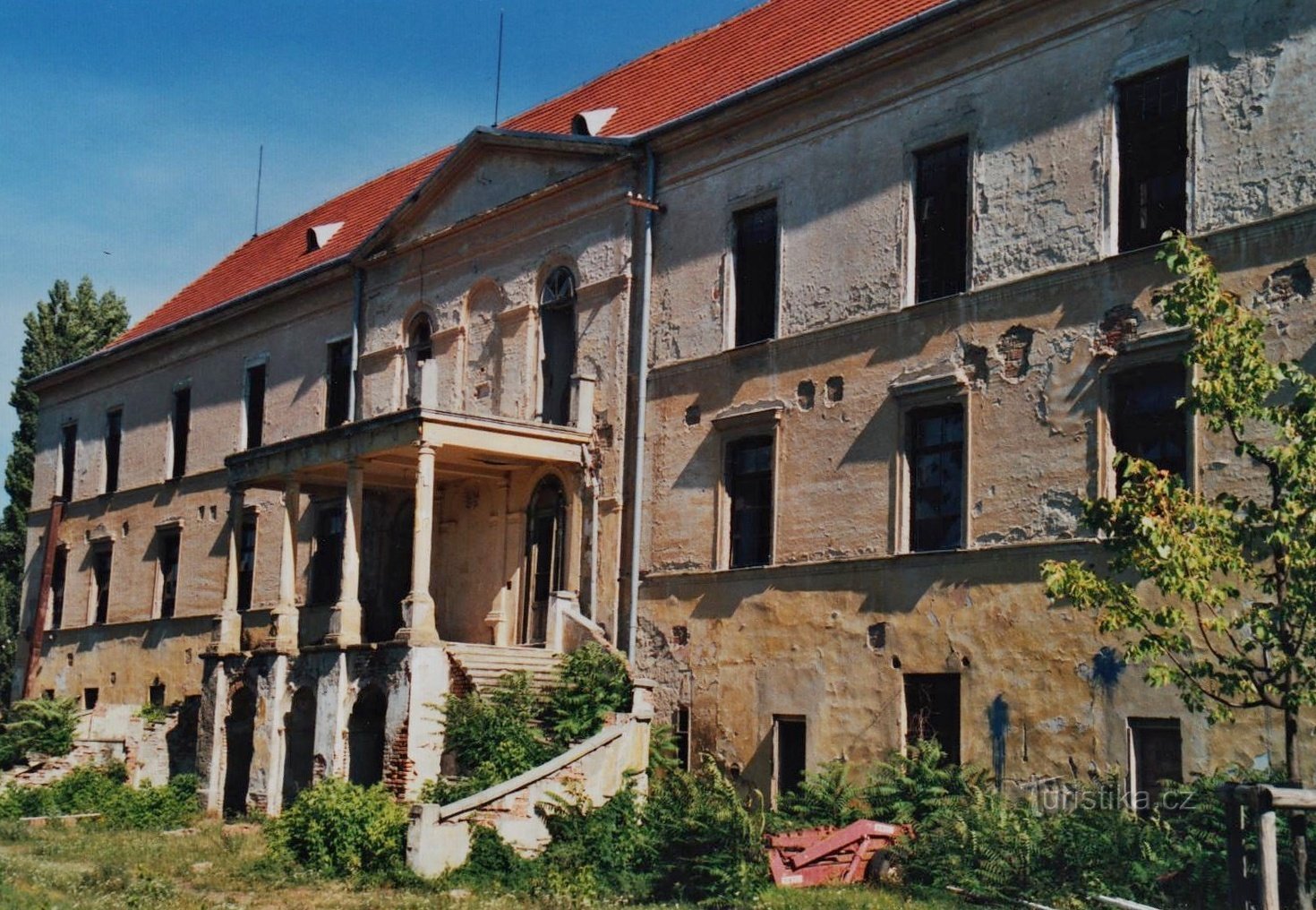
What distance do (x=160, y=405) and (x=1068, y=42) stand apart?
24165mm

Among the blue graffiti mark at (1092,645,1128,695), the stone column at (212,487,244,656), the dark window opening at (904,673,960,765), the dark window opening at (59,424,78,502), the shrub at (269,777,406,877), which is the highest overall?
the dark window opening at (59,424,78,502)

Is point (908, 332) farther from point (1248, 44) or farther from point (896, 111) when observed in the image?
point (1248, 44)

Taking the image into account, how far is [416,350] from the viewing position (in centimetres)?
2842

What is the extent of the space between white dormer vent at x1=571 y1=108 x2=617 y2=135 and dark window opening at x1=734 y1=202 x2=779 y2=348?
160 inches

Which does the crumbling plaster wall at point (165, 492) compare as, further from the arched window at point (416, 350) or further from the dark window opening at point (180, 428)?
the arched window at point (416, 350)

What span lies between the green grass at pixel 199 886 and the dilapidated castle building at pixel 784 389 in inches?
102

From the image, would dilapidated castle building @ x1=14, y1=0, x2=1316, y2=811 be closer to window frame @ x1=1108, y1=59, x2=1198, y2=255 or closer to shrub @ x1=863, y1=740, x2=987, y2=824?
window frame @ x1=1108, y1=59, x2=1198, y2=255

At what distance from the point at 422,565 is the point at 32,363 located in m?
27.8

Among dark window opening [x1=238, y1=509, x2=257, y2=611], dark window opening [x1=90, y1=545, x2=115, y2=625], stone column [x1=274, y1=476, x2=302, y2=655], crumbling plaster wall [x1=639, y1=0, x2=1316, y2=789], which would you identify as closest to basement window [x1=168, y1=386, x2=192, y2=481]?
dark window opening [x1=90, y1=545, x2=115, y2=625]

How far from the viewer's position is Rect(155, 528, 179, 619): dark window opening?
3450 centimetres

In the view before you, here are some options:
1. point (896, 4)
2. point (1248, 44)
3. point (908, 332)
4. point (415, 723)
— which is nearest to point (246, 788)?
point (415, 723)

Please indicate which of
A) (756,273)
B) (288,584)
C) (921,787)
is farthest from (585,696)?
(288,584)

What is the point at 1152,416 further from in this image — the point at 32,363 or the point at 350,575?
the point at 32,363

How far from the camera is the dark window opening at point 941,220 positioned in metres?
19.3
